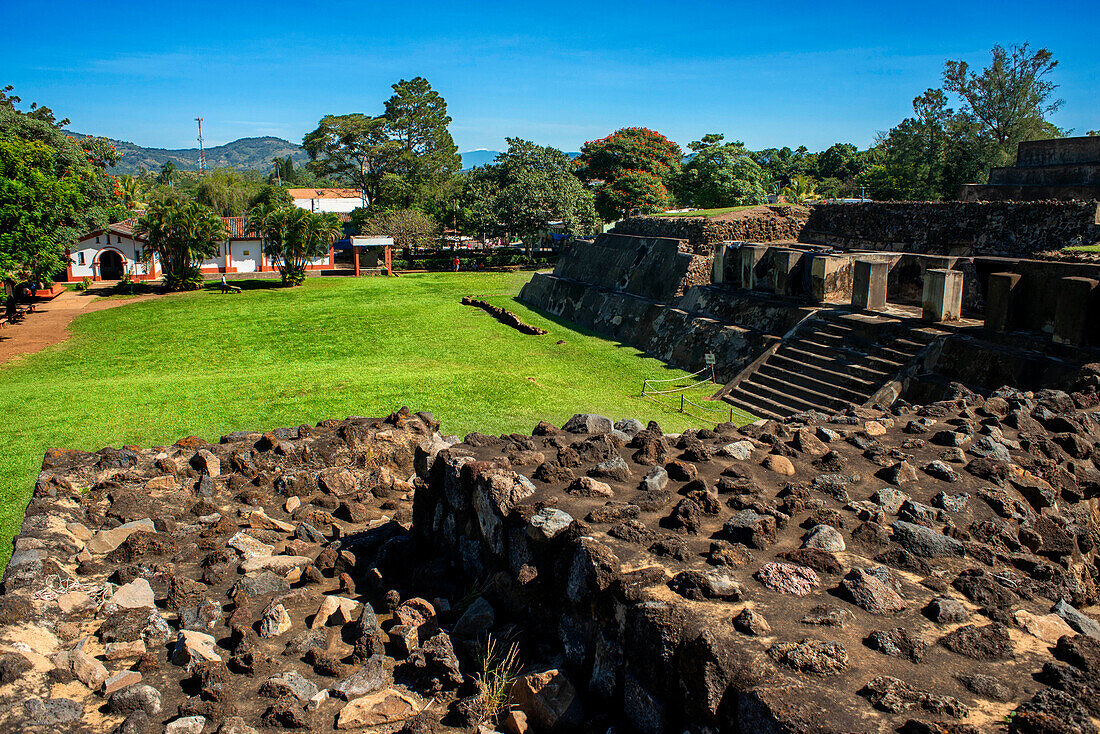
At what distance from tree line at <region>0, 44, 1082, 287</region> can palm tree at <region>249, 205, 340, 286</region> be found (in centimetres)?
6

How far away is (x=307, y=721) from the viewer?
374 cm

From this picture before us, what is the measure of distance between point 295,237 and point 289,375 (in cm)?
1698

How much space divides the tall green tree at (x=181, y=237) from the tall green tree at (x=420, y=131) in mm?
18615

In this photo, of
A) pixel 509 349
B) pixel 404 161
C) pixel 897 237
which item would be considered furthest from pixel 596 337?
pixel 404 161

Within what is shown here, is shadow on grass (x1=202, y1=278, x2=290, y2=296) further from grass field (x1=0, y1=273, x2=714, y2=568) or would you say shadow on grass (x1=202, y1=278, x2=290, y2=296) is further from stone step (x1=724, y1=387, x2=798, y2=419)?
stone step (x1=724, y1=387, x2=798, y2=419)

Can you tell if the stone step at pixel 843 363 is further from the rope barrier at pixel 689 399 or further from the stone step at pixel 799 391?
the rope barrier at pixel 689 399

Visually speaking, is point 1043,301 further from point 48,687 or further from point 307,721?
point 48,687

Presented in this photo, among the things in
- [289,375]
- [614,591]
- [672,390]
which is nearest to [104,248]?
[289,375]

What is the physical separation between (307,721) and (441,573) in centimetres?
161

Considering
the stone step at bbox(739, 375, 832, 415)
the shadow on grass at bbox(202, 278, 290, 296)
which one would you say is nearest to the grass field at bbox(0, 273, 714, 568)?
the stone step at bbox(739, 375, 832, 415)

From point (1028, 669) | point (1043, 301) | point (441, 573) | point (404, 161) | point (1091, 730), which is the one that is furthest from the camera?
point (404, 161)

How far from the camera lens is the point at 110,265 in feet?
109

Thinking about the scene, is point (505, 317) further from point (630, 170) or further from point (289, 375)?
point (630, 170)

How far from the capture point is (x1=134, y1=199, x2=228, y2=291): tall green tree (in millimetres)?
→ 28156
